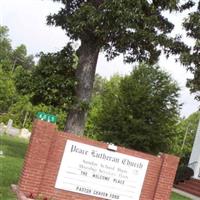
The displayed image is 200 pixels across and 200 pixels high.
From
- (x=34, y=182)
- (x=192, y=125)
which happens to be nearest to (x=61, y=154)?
(x=34, y=182)

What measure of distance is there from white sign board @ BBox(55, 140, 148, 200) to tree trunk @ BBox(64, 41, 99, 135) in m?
7.30

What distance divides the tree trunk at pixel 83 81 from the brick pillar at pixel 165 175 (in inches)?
280

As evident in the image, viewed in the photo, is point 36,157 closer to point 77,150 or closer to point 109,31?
point 77,150

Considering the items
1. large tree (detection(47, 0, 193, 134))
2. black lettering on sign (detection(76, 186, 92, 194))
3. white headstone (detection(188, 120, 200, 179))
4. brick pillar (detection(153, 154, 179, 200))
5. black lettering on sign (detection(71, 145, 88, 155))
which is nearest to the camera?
black lettering on sign (detection(71, 145, 88, 155))

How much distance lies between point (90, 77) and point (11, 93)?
44.9 meters

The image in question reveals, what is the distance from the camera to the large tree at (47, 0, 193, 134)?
19.9m

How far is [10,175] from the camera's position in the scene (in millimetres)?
16438

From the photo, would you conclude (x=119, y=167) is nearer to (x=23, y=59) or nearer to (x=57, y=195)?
(x=57, y=195)

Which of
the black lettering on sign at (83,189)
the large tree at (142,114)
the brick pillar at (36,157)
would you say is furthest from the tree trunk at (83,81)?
the large tree at (142,114)

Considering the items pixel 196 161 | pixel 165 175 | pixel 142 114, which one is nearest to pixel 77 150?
pixel 165 175

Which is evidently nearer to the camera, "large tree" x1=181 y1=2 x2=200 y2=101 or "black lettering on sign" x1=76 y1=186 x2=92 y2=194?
"black lettering on sign" x1=76 y1=186 x2=92 y2=194

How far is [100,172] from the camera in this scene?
46.1ft

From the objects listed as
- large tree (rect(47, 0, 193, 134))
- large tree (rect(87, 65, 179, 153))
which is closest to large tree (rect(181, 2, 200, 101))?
large tree (rect(47, 0, 193, 134))

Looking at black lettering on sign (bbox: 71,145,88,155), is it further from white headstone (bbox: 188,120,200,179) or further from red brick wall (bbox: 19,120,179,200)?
white headstone (bbox: 188,120,200,179)
